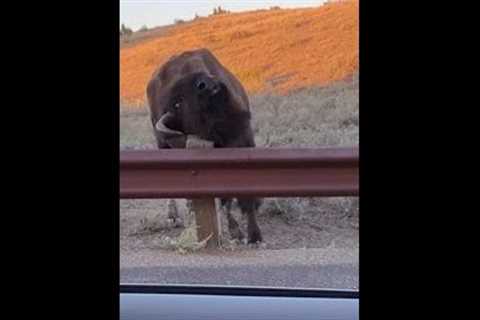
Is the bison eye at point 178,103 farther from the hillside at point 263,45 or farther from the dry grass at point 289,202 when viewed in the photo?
the hillside at point 263,45

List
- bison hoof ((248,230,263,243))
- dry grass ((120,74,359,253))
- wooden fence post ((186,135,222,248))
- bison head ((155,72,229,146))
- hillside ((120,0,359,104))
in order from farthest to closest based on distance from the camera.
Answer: hillside ((120,0,359,104)), dry grass ((120,74,359,253)), bison hoof ((248,230,263,243)), bison head ((155,72,229,146)), wooden fence post ((186,135,222,248))

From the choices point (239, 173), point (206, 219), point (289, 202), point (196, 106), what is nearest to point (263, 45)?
point (289, 202)

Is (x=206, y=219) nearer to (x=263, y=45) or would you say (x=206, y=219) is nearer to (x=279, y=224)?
(x=279, y=224)

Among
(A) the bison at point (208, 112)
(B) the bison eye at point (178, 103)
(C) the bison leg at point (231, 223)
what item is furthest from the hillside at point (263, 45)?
(C) the bison leg at point (231, 223)

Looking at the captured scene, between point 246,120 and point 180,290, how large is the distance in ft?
15.5

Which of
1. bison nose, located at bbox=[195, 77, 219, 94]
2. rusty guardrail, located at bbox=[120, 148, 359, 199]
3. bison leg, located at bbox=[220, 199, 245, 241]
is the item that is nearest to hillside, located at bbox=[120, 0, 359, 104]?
bison nose, located at bbox=[195, 77, 219, 94]

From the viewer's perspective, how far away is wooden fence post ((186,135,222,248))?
6.07 metres

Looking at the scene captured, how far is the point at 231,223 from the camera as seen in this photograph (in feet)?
22.3

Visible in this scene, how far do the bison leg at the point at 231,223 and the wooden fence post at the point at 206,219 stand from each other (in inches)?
16.2

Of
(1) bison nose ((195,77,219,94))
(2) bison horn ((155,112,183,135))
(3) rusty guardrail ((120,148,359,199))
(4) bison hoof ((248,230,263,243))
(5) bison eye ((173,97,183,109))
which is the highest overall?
(1) bison nose ((195,77,219,94))

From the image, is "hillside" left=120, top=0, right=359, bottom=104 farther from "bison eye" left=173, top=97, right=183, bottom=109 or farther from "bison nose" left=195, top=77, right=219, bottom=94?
"bison nose" left=195, top=77, right=219, bottom=94
